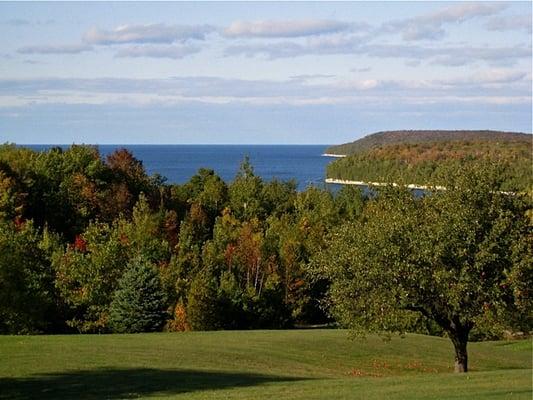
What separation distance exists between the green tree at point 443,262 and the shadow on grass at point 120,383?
4410 mm

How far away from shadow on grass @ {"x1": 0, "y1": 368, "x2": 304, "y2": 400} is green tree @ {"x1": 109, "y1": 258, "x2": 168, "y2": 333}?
2306 centimetres

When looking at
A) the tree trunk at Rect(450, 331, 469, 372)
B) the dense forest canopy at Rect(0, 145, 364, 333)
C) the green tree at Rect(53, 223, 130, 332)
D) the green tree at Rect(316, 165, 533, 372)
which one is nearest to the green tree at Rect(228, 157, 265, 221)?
the dense forest canopy at Rect(0, 145, 364, 333)

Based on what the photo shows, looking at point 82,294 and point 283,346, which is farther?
point 82,294

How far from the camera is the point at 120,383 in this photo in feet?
96.8

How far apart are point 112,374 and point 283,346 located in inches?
468

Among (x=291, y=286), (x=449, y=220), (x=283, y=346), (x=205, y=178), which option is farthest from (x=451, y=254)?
(x=205, y=178)

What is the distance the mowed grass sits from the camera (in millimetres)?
26500

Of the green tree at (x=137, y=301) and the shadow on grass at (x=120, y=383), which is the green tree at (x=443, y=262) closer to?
the shadow on grass at (x=120, y=383)

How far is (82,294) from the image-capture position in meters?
59.2

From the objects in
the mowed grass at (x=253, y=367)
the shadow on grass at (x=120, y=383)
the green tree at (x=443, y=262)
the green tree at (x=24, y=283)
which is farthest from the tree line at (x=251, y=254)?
the shadow on grass at (x=120, y=383)

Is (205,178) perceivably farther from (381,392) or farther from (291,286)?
(381,392)

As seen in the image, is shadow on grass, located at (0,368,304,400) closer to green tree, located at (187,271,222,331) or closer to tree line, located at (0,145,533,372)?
tree line, located at (0,145,533,372)

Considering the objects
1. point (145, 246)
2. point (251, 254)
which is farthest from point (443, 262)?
point (251, 254)

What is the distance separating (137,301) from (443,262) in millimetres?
28610
